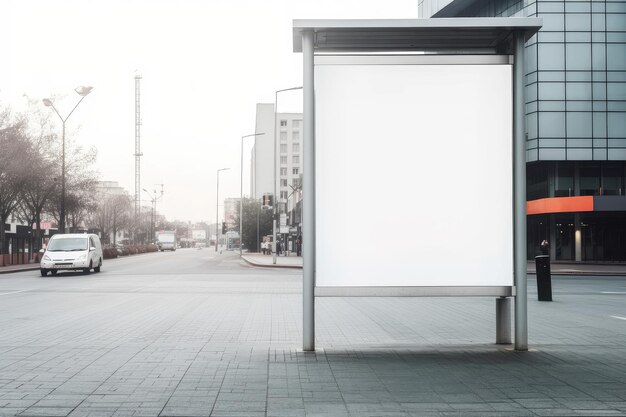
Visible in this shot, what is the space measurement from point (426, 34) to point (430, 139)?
4.10ft

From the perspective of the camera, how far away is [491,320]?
40.9ft

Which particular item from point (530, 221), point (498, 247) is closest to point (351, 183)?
point (498, 247)

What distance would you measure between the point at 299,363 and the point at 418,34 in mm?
4070

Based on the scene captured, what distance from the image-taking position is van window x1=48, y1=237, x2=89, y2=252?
2900cm

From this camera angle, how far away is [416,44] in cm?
873

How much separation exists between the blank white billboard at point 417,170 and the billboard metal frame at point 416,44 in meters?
0.14

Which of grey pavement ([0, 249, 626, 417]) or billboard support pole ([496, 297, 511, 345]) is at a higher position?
billboard support pole ([496, 297, 511, 345])

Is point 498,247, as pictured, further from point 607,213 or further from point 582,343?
point 607,213

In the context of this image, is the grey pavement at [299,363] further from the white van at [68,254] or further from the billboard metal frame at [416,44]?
the white van at [68,254]

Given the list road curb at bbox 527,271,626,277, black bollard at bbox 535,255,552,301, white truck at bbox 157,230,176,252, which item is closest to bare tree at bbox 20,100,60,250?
road curb at bbox 527,271,626,277

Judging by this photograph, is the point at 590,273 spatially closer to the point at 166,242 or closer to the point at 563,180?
the point at 563,180

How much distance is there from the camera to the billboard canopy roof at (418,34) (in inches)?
316

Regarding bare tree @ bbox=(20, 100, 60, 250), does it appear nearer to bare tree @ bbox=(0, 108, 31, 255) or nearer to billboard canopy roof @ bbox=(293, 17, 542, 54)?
bare tree @ bbox=(0, 108, 31, 255)

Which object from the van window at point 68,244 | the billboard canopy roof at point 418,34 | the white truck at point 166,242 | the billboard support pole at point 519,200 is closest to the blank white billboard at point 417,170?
the billboard support pole at point 519,200
